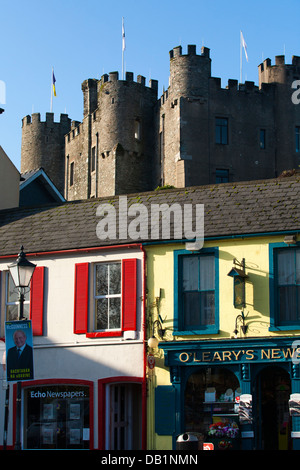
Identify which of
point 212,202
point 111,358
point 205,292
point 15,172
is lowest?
point 111,358

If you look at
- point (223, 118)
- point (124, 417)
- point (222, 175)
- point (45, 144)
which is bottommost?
point (124, 417)

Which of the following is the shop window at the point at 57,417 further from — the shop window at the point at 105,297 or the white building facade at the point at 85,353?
the shop window at the point at 105,297

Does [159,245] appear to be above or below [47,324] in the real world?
above

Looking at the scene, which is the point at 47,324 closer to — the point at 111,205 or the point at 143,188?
the point at 111,205

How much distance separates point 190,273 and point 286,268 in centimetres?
227

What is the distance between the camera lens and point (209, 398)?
1858 centimetres

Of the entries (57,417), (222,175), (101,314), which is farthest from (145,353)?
(222,175)

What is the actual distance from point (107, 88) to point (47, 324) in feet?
146

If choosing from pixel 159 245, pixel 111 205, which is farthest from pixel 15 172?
pixel 159 245

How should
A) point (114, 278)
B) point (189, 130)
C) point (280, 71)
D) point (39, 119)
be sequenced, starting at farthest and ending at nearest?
point (39, 119)
point (280, 71)
point (189, 130)
point (114, 278)

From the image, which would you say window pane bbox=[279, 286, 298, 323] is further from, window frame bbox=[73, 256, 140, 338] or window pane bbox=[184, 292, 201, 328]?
window frame bbox=[73, 256, 140, 338]

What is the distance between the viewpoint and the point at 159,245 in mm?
19562

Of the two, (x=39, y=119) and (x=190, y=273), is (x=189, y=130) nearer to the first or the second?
(x=39, y=119)

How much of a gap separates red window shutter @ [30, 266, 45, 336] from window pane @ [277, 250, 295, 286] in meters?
5.98
